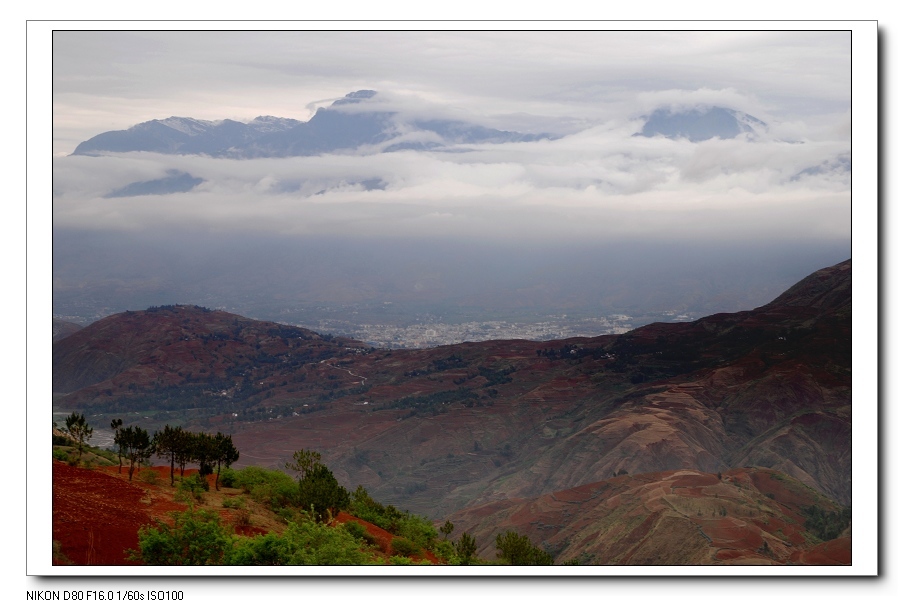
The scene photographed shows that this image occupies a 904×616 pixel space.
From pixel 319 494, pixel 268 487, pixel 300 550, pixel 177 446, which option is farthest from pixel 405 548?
pixel 177 446

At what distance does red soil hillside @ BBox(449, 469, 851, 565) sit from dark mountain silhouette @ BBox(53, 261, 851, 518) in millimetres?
8011

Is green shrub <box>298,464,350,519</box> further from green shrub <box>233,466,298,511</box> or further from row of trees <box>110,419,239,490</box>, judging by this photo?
row of trees <box>110,419,239,490</box>

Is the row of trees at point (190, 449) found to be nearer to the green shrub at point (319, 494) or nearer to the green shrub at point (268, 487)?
the green shrub at point (268, 487)

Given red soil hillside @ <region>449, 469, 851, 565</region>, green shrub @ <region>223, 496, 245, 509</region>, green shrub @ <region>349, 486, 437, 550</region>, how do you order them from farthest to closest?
red soil hillside @ <region>449, 469, 851, 565</region> → green shrub @ <region>349, 486, 437, 550</region> → green shrub @ <region>223, 496, 245, 509</region>

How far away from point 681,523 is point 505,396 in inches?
2278

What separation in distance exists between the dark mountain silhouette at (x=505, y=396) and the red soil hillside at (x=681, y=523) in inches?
315

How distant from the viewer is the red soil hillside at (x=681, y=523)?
3409 cm

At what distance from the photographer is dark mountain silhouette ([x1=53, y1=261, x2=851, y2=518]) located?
2484 inches

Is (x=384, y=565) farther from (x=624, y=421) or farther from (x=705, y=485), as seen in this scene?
(x=624, y=421)

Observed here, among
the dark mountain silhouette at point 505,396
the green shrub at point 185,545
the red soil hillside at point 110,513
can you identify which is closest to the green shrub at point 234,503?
the red soil hillside at point 110,513

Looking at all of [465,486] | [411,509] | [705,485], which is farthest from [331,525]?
[465,486]

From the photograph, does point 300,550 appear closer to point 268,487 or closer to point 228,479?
point 268,487

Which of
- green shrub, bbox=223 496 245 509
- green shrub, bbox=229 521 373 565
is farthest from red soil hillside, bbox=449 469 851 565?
green shrub, bbox=223 496 245 509

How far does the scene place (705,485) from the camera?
Result: 42.2 meters
